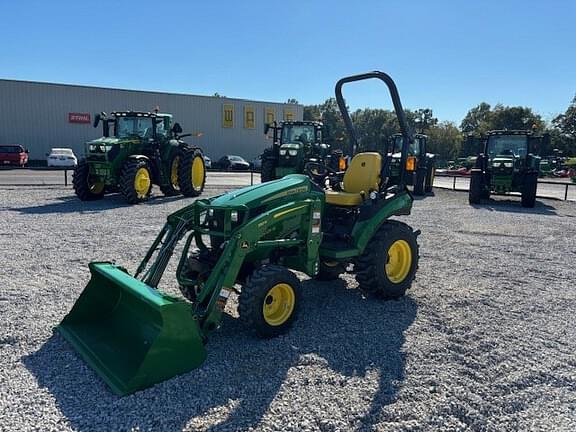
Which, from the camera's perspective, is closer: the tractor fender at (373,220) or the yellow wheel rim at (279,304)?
the yellow wheel rim at (279,304)

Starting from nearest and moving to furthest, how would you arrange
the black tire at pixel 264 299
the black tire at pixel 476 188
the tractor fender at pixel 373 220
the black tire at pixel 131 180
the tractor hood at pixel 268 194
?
the black tire at pixel 264 299 → the tractor hood at pixel 268 194 → the tractor fender at pixel 373 220 → the black tire at pixel 131 180 → the black tire at pixel 476 188

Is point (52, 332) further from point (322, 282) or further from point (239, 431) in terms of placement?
point (322, 282)

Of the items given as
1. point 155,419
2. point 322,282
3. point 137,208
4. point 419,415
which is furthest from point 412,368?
point 137,208

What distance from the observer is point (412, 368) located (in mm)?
3496

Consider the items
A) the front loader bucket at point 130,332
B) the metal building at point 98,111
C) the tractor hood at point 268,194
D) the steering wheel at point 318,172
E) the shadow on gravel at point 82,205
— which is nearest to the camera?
the front loader bucket at point 130,332

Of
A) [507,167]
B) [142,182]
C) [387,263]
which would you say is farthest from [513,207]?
[142,182]

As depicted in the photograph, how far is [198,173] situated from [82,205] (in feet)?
12.7

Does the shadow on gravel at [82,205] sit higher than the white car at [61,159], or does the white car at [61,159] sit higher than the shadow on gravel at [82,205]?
the white car at [61,159]

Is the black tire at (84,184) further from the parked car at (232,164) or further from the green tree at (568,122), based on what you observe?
the green tree at (568,122)

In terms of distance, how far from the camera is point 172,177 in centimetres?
1388

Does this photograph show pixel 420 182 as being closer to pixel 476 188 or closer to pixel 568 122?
pixel 476 188

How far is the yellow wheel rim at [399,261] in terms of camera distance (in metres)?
5.16

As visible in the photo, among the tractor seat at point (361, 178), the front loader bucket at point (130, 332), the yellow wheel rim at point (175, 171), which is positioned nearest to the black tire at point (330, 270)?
the tractor seat at point (361, 178)

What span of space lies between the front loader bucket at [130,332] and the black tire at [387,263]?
2.02 metres
